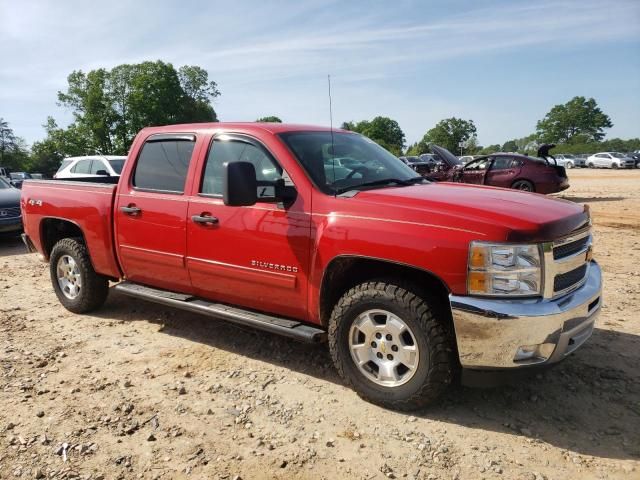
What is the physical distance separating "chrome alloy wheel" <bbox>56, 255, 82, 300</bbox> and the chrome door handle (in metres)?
1.93

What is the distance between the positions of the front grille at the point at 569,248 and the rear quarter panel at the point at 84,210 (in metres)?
3.74

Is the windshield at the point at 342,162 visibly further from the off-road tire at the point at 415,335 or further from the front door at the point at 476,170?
the front door at the point at 476,170

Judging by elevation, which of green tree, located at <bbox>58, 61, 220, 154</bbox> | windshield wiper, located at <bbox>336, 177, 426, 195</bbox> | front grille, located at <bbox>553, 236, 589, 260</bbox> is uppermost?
green tree, located at <bbox>58, 61, 220, 154</bbox>

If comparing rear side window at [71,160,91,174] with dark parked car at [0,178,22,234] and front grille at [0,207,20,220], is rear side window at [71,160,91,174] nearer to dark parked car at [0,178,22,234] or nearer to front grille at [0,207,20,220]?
dark parked car at [0,178,22,234]

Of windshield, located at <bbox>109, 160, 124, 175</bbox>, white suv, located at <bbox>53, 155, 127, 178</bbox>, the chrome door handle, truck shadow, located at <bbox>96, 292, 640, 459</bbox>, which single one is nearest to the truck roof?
the chrome door handle

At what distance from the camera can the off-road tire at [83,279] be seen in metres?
5.10

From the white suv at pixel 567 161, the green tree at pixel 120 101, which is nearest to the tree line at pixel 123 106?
the green tree at pixel 120 101

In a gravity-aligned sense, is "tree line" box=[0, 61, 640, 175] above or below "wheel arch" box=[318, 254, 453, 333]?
above

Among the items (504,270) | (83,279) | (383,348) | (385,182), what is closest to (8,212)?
(83,279)

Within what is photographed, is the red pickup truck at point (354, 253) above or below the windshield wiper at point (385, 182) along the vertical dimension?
below

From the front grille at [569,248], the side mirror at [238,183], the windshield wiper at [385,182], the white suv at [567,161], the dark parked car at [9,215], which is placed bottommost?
the white suv at [567,161]

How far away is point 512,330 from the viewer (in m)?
2.79

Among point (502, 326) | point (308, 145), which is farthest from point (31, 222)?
point (502, 326)

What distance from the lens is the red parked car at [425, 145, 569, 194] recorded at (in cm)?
1333
